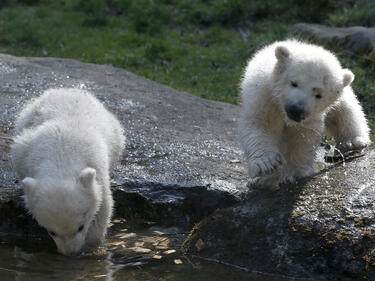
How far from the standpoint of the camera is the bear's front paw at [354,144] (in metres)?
6.12

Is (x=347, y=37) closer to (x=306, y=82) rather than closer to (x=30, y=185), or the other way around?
(x=306, y=82)

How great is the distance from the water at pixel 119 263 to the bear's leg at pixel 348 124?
216 centimetres

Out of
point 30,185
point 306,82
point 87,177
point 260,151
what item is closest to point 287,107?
point 306,82

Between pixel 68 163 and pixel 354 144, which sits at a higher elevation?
pixel 68 163

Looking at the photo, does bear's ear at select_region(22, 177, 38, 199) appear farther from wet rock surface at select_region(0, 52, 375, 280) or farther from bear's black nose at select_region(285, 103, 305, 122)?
bear's black nose at select_region(285, 103, 305, 122)

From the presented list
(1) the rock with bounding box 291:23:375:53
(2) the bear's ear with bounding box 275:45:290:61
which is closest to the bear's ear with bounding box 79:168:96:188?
(2) the bear's ear with bounding box 275:45:290:61

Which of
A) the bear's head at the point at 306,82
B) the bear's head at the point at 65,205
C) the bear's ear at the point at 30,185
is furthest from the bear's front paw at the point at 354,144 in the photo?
the bear's ear at the point at 30,185

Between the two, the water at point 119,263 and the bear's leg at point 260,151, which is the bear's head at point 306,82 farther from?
the water at point 119,263

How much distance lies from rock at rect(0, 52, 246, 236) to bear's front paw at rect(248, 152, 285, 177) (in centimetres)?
49

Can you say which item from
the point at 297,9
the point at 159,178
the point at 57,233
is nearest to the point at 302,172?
the point at 159,178

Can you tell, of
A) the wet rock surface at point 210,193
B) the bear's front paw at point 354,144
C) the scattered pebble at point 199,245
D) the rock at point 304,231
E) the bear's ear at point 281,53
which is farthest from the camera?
the bear's front paw at point 354,144

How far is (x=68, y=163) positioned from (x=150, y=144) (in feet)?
6.93

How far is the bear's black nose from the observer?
16.9 feet

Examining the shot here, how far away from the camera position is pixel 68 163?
4664 mm
